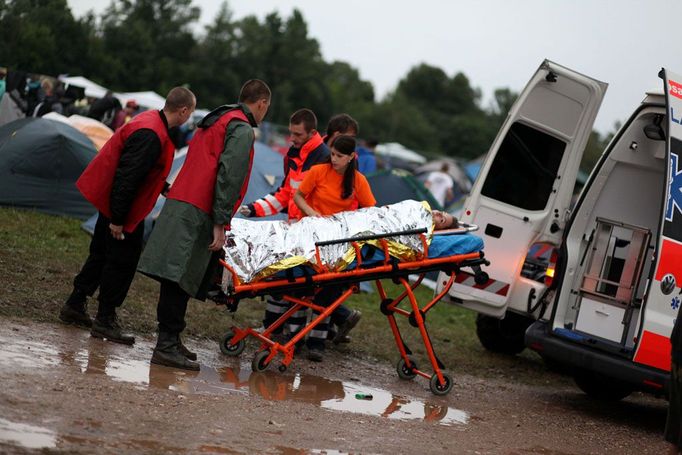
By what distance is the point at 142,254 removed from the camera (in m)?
7.58

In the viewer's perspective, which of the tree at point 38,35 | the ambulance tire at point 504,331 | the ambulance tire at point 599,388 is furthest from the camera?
the tree at point 38,35

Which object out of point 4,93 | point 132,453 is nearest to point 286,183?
point 132,453

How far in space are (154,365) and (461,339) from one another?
5.50 metres

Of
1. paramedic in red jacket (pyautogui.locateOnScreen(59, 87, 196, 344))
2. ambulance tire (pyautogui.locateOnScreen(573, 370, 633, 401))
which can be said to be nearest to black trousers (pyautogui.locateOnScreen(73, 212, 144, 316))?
paramedic in red jacket (pyautogui.locateOnScreen(59, 87, 196, 344))

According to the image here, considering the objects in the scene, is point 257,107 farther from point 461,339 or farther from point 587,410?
point 461,339

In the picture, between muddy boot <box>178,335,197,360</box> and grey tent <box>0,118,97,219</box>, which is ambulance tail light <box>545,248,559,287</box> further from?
grey tent <box>0,118,97,219</box>

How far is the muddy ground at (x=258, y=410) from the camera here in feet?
18.5

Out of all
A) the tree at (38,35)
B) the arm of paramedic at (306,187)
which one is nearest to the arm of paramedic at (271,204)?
the arm of paramedic at (306,187)

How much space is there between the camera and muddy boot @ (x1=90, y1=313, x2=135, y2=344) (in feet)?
26.6

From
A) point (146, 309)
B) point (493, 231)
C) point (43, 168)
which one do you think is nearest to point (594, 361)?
point (493, 231)

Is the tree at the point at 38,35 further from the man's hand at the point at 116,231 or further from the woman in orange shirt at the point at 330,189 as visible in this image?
the man's hand at the point at 116,231

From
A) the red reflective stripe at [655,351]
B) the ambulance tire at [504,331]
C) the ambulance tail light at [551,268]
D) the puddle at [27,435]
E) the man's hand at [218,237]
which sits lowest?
the puddle at [27,435]

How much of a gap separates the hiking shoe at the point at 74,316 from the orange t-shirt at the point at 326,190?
205cm

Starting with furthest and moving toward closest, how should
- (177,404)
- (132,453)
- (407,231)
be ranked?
1. (407,231)
2. (177,404)
3. (132,453)
